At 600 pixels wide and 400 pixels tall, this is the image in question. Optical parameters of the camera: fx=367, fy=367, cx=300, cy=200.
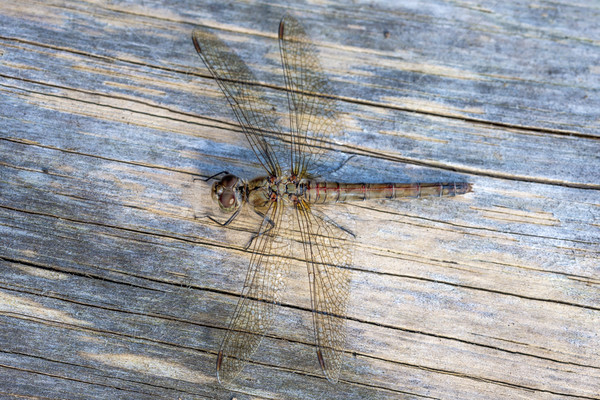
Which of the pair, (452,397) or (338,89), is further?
(338,89)

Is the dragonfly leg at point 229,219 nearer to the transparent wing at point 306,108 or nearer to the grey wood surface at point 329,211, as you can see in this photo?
the grey wood surface at point 329,211

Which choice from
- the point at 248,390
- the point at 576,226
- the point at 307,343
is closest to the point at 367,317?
the point at 307,343

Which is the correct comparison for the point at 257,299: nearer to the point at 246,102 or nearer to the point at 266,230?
the point at 266,230

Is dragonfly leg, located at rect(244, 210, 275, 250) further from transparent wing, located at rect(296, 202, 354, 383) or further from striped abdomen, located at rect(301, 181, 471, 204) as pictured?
striped abdomen, located at rect(301, 181, 471, 204)

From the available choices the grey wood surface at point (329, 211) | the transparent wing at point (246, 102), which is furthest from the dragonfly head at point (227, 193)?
the transparent wing at point (246, 102)

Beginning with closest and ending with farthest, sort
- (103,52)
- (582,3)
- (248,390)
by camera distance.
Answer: (248,390), (103,52), (582,3)

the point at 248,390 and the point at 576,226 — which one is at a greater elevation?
the point at 576,226

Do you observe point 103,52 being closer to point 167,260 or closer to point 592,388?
point 167,260

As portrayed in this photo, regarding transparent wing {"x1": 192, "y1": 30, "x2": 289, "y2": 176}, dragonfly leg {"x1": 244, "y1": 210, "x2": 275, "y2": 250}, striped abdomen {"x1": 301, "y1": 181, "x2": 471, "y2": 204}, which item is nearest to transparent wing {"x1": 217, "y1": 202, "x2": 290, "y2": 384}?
dragonfly leg {"x1": 244, "y1": 210, "x2": 275, "y2": 250}
